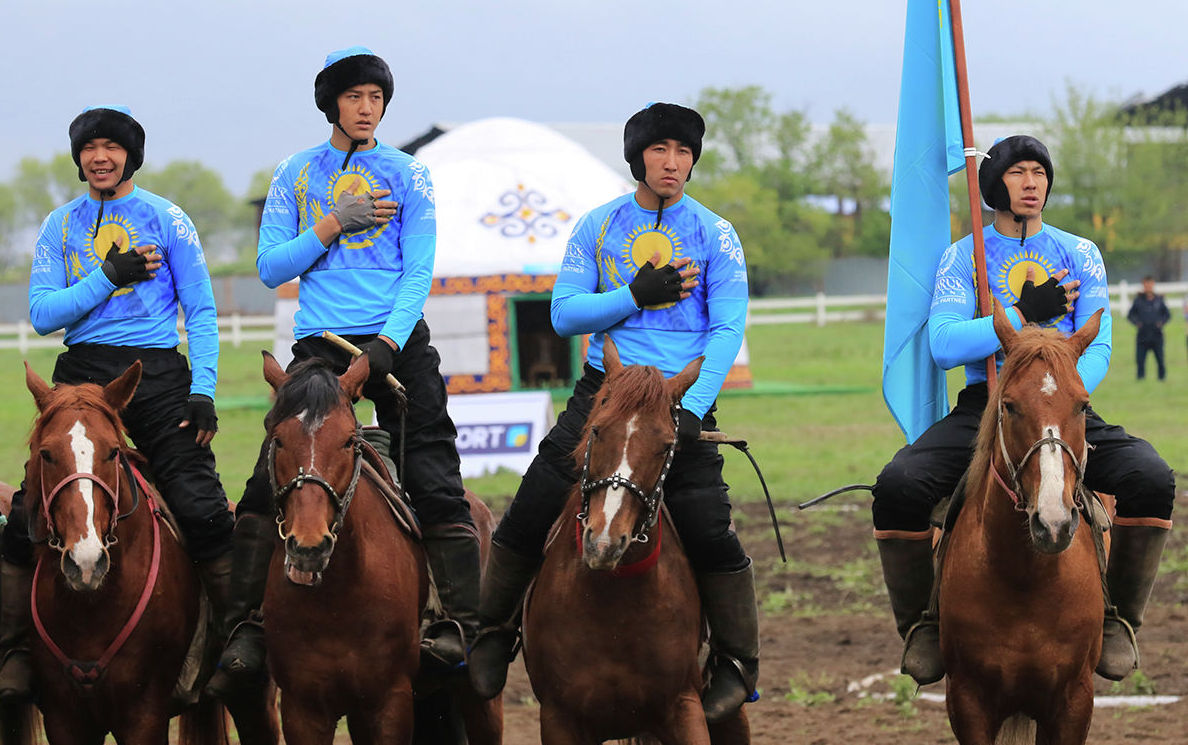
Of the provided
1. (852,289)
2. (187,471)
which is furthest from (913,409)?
(852,289)

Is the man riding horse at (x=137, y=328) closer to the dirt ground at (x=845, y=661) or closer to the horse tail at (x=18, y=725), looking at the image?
the horse tail at (x=18, y=725)

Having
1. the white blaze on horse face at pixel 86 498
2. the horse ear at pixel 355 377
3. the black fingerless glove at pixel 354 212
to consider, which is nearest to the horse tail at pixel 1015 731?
the horse ear at pixel 355 377

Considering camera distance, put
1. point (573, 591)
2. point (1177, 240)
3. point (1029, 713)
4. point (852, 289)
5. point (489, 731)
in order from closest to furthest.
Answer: point (573, 591) < point (1029, 713) < point (489, 731) < point (1177, 240) < point (852, 289)

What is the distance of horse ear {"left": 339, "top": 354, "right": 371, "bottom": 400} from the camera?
517cm

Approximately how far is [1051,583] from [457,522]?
7.51 feet

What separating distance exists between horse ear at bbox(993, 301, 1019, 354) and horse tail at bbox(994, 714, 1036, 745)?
1432 mm

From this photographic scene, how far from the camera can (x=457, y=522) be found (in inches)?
231

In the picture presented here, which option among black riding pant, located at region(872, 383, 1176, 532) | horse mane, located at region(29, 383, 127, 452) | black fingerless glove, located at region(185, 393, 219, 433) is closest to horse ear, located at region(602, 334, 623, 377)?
black riding pant, located at region(872, 383, 1176, 532)

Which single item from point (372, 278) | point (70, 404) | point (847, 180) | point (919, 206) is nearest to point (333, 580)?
point (70, 404)

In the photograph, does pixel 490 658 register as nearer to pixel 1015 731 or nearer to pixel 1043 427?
pixel 1015 731

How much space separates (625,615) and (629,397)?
783mm

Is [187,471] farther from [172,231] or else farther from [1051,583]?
[1051,583]

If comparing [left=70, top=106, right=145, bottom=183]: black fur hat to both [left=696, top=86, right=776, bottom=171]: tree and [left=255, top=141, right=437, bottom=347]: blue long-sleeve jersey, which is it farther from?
[left=696, top=86, right=776, bottom=171]: tree

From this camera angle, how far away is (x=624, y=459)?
4641 millimetres
